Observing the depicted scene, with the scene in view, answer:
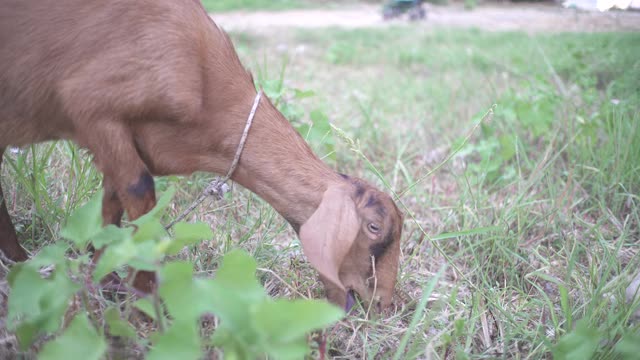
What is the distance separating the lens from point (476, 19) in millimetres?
6594

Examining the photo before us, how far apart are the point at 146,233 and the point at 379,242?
0.92m

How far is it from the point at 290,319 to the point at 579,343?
93 centimetres

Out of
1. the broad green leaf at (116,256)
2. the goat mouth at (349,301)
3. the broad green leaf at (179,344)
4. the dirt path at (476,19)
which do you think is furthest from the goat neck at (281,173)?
the dirt path at (476,19)

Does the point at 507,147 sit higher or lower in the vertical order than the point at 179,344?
lower

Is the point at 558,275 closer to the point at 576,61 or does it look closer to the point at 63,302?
the point at 63,302

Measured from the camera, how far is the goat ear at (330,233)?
69.6 inches

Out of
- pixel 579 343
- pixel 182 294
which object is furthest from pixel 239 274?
pixel 579 343

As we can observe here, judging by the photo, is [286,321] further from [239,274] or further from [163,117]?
[163,117]

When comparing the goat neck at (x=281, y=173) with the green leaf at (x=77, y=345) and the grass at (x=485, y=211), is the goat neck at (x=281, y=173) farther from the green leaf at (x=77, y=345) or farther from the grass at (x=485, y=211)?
the green leaf at (x=77, y=345)

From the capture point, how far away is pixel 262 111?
2131mm

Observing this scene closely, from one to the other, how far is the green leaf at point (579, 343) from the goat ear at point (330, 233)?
68 cm

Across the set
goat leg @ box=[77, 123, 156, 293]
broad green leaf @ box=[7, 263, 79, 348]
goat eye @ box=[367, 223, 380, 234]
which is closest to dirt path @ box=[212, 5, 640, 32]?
goat eye @ box=[367, 223, 380, 234]

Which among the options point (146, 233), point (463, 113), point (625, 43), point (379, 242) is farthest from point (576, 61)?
point (146, 233)

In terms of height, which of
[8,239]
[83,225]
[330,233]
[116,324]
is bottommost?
[8,239]
